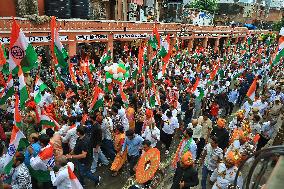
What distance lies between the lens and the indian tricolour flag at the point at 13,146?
496 cm

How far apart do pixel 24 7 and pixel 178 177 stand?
15.6m

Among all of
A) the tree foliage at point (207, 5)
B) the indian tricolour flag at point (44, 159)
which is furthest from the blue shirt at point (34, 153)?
the tree foliage at point (207, 5)

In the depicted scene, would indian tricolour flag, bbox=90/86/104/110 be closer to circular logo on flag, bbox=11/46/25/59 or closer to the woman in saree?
the woman in saree

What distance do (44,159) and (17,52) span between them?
2.41m

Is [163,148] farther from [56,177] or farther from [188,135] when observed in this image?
[56,177]

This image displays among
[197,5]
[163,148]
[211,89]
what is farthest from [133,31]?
[197,5]

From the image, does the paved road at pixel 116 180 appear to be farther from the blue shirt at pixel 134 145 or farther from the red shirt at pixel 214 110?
the red shirt at pixel 214 110

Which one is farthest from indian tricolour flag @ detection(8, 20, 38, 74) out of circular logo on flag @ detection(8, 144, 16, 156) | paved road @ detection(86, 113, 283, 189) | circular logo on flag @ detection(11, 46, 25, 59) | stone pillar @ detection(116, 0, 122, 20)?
stone pillar @ detection(116, 0, 122, 20)

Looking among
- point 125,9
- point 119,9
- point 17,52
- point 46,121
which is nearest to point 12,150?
point 46,121

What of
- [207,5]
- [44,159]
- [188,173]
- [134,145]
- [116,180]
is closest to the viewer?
[188,173]

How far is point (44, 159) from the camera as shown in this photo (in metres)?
5.06

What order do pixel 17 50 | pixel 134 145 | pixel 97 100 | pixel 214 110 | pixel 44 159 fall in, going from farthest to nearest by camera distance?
1. pixel 214 110
2. pixel 97 100
3. pixel 134 145
4. pixel 17 50
5. pixel 44 159

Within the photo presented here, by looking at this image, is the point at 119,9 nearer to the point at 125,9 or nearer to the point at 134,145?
the point at 125,9

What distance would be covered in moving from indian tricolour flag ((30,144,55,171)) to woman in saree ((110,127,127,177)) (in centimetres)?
210
